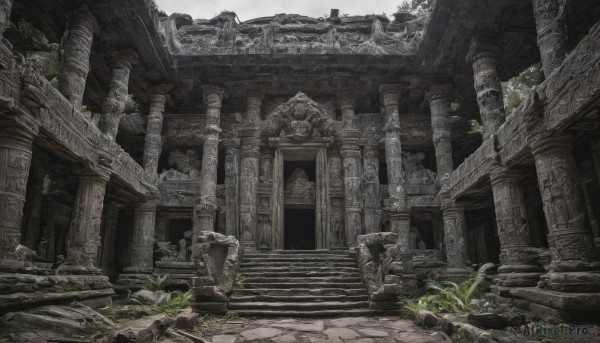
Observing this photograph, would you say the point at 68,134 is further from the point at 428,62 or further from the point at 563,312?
the point at 428,62

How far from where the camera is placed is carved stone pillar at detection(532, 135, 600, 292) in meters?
5.55

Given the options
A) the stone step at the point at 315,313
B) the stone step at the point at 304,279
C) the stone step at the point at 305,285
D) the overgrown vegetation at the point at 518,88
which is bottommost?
the stone step at the point at 315,313

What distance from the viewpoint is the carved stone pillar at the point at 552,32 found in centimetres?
657

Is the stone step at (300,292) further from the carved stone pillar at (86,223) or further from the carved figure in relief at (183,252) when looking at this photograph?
the carved figure in relief at (183,252)

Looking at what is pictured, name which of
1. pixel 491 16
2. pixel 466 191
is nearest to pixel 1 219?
pixel 466 191

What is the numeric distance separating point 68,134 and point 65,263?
2.71 meters

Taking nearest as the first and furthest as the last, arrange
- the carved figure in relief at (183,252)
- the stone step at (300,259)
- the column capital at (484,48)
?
1. the stone step at (300,259)
2. the column capital at (484,48)
3. the carved figure in relief at (183,252)

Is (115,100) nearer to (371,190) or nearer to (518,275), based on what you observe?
(371,190)

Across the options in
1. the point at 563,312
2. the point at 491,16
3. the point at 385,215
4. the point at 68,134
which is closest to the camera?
the point at 563,312

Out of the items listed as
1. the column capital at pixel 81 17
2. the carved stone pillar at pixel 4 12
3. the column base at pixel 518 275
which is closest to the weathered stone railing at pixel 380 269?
the column base at pixel 518 275

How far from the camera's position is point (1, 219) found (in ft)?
18.3

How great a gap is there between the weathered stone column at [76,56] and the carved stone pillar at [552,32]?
9.28 metres

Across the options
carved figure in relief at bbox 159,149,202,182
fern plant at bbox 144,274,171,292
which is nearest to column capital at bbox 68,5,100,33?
carved figure in relief at bbox 159,149,202,182

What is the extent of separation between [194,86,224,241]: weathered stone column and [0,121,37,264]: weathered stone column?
6.16 metres
